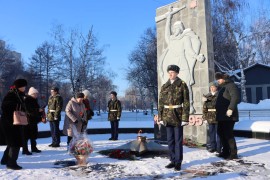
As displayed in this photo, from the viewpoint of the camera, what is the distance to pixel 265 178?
3906 mm

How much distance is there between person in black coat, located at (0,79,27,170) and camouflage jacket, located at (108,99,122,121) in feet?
14.1

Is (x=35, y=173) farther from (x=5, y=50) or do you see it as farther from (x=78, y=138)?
(x=5, y=50)

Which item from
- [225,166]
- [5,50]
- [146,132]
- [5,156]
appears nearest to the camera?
[225,166]

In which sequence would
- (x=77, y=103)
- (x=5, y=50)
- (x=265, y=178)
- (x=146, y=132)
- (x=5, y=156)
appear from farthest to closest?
(x=5, y=50), (x=146, y=132), (x=77, y=103), (x=5, y=156), (x=265, y=178)

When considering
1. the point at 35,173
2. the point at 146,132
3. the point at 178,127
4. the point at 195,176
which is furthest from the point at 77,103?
the point at 146,132

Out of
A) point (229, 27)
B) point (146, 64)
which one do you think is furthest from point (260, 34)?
point (146, 64)

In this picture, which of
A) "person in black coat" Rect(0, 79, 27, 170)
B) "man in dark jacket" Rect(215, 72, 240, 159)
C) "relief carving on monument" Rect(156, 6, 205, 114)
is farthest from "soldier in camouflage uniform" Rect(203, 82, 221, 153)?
"person in black coat" Rect(0, 79, 27, 170)

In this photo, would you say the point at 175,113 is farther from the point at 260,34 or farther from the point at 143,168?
the point at 260,34

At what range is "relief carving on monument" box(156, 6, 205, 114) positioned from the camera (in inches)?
301

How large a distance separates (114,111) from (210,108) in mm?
3716

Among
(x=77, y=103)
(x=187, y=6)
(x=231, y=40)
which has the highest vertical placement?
(x=231, y=40)

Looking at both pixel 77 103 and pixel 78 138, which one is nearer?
pixel 78 138

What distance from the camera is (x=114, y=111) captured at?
9266mm

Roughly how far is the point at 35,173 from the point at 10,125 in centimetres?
105
